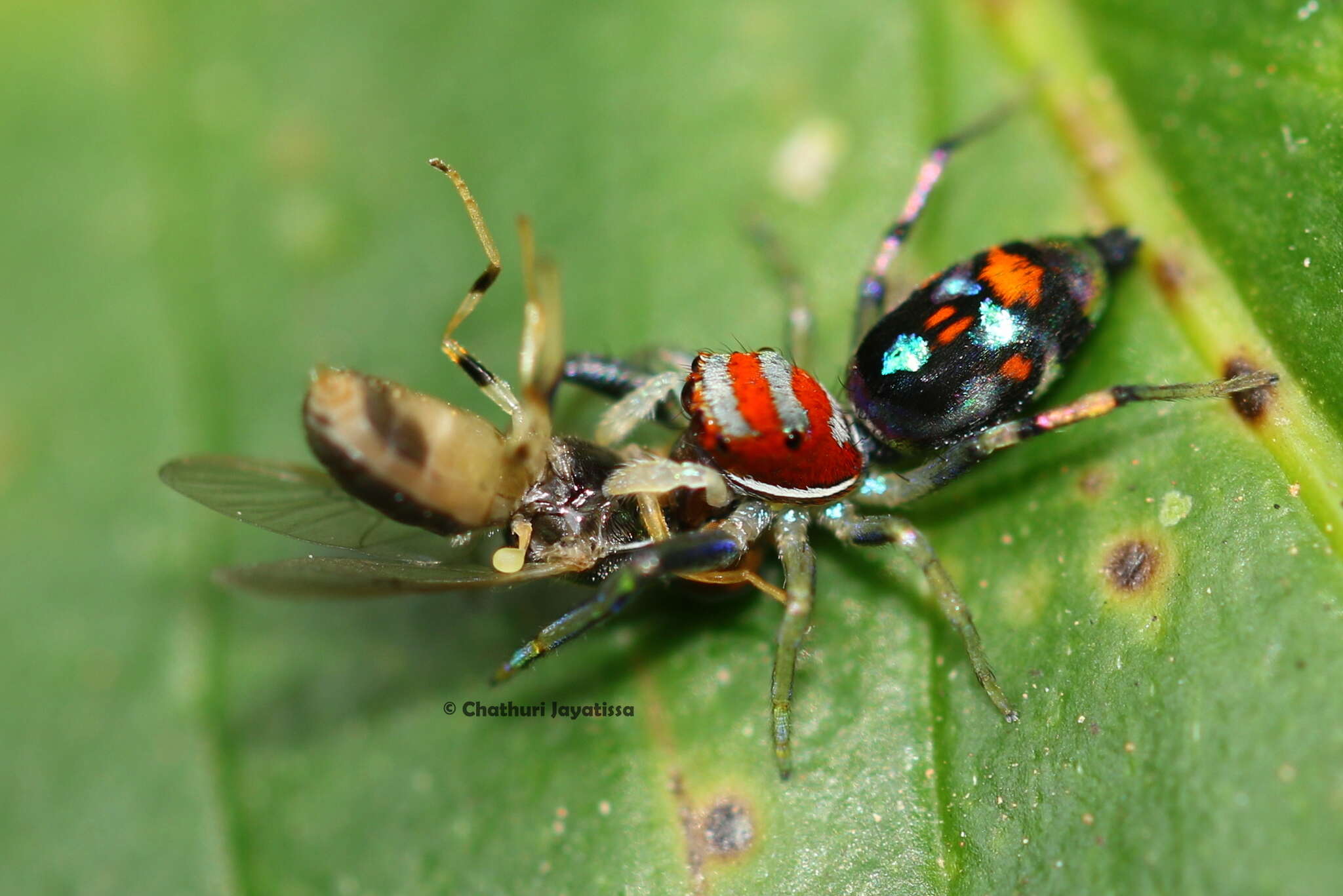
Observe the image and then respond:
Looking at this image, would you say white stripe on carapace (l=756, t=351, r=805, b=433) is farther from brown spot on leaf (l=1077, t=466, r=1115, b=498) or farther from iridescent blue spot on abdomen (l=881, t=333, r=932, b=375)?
brown spot on leaf (l=1077, t=466, r=1115, b=498)

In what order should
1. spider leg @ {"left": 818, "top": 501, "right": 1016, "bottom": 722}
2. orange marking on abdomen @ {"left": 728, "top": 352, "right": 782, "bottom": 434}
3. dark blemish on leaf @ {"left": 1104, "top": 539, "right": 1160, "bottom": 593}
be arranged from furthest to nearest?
orange marking on abdomen @ {"left": 728, "top": 352, "right": 782, "bottom": 434} < spider leg @ {"left": 818, "top": 501, "right": 1016, "bottom": 722} < dark blemish on leaf @ {"left": 1104, "top": 539, "right": 1160, "bottom": 593}

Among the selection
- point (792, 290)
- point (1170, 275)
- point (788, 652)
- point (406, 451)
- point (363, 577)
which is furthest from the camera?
point (792, 290)

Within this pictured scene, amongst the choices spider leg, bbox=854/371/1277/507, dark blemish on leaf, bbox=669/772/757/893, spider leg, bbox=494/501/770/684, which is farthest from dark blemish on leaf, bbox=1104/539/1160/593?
dark blemish on leaf, bbox=669/772/757/893

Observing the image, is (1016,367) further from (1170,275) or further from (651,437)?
(651,437)

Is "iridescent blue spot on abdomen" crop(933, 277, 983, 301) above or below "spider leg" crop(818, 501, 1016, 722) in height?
above

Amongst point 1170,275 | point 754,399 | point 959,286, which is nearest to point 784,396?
point 754,399

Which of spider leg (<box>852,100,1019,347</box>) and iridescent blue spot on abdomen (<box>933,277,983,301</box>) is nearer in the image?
iridescent blue spot on abdomen (<box>933,277,983,301</box>)

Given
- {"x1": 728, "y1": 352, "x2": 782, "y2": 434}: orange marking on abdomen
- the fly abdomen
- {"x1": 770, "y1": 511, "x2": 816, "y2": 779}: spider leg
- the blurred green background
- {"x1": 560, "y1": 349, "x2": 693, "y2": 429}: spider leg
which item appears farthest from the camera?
{"x1": 560, "y1": 349, "x2": 693, "y2": 429}: spider leg
